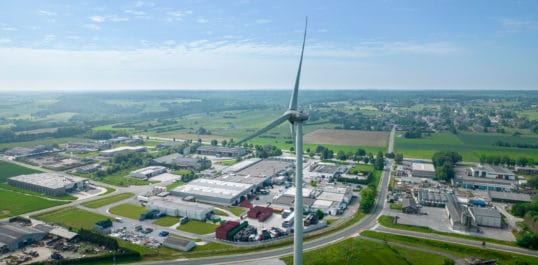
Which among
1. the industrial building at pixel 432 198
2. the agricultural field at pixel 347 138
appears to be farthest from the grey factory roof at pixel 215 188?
the agricultural field at pixel 347 138

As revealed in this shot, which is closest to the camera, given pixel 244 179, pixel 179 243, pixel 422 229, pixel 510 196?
pixel 179 243

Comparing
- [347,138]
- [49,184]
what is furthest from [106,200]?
[347,138]

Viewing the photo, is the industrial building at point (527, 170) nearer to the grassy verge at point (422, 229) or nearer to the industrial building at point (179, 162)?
the grassy verge at point (422, 229)

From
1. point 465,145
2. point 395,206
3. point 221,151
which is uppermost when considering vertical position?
point 465,145

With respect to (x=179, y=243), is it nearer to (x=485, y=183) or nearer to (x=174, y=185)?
(x=174, y=185)

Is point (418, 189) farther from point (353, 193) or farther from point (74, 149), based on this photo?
point (74, 149)

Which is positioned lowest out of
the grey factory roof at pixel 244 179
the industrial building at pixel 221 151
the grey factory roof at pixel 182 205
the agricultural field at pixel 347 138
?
the grey factory roof at pixel 182 205

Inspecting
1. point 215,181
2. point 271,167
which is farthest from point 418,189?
point 215,181
